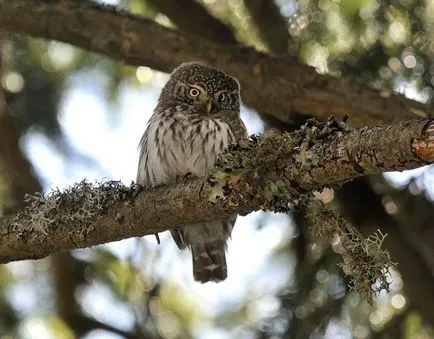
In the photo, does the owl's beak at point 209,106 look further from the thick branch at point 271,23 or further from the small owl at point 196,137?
the thick branch at point 271,23

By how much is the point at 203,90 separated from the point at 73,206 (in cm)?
121

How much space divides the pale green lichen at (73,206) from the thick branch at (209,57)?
135cm

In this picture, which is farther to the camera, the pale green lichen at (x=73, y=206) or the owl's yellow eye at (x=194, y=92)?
the owl's yellow eye at (x=194, y=92)

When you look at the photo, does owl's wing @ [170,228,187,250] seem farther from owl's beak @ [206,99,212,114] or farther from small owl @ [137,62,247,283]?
owl's beak @ [206,99,212,114]

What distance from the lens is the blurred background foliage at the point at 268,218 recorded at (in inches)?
177

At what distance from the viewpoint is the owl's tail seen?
15.2ft

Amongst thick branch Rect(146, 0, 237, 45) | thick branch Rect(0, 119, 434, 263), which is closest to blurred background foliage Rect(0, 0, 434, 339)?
thick branch Rect(146, 0, 237, 45)

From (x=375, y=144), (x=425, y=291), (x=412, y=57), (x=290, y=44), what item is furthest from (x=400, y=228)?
(x=375, y=144)

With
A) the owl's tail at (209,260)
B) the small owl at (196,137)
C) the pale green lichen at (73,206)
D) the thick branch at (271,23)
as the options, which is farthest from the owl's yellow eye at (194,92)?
the pale green lichen at (73,206)

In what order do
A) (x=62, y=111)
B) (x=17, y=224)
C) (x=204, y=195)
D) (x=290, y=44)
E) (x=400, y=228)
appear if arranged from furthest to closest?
1. (x=62, y=111)
2. (x=290, y=44)
3. (x=400, y=228)
4. (x=17, y=224)
5. (x=204, y=195)

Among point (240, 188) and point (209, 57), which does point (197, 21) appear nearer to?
point (209, 57)

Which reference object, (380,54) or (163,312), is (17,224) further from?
(380,54)

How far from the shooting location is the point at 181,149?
4137mm

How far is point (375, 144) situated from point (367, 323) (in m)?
A: 2.04
